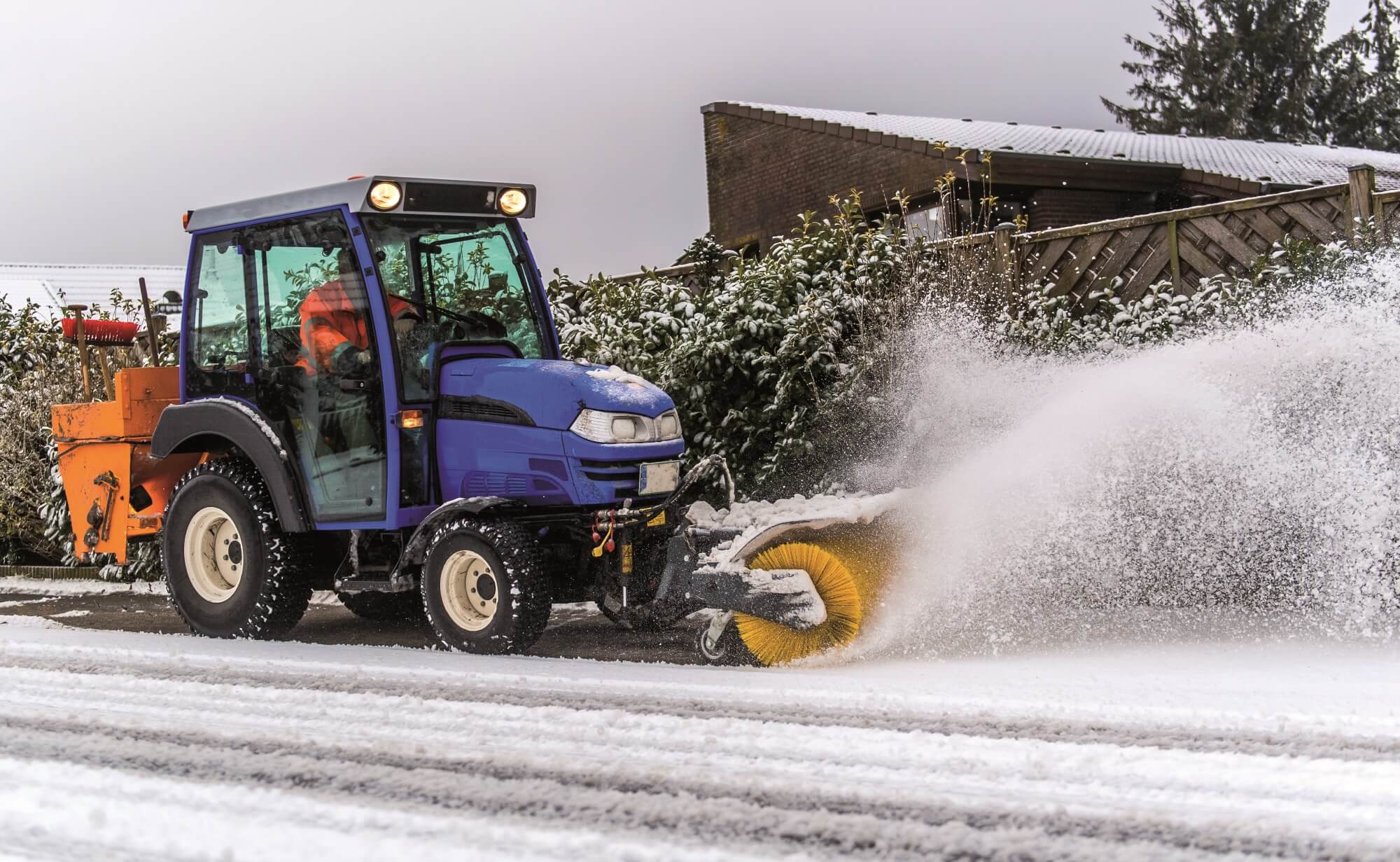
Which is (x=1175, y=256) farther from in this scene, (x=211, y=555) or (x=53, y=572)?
(x=53, y=572)

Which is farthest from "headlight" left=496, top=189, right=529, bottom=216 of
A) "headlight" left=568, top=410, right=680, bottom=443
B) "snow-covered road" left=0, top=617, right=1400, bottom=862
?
"snow-covered road" left=0, top=617, right=1400, bottom=862

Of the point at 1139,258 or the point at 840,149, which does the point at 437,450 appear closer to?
the point at 1139,258

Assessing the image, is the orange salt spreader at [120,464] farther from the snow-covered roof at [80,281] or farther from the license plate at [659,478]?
the snow-covered roof at [80,281]

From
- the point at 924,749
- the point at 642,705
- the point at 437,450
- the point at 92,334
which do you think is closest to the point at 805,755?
the point at 924,749

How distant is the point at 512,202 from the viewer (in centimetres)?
636

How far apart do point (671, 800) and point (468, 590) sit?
2.53m

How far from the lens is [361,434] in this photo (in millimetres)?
6008

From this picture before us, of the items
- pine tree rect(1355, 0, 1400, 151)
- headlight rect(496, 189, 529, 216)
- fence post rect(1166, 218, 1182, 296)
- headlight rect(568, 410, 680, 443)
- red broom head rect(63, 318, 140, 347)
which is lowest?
headlight rect(568, 410, 680, 443)

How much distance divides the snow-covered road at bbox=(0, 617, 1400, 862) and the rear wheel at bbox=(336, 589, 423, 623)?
1.74 meters

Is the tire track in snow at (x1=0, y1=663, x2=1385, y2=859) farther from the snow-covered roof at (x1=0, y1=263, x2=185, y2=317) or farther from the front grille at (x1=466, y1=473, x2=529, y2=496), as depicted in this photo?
the snow-covered roof at (x1=0, y1=263, x2=185, y2=317)

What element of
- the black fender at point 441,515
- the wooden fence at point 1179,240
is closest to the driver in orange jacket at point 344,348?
the black fender at point 441,515

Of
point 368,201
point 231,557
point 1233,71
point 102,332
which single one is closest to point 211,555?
point 231,557

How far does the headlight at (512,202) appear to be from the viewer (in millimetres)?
6324

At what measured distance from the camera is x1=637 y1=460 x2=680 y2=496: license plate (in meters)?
5.84
